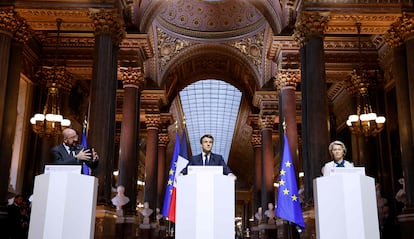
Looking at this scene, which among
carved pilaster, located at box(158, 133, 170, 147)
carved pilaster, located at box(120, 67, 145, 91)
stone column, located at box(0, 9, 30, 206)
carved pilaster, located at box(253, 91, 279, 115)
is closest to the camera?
stone column, located at box(0, 9, 30, 206)

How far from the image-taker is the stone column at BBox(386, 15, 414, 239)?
28.6 ft

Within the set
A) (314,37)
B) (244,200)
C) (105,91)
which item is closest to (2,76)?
(105,91)

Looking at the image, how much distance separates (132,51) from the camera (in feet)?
43.9

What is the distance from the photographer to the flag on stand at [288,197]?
897cm

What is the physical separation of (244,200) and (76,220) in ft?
128

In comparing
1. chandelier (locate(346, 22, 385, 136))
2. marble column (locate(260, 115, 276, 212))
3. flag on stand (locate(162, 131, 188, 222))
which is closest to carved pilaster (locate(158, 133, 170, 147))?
marble column (locate(260, 115, 276, 212))

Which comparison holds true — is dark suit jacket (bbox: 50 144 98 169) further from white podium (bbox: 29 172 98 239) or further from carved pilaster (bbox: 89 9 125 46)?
carved pilaster (bbox: 89 9 125 46)

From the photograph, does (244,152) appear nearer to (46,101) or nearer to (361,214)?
(46,101)

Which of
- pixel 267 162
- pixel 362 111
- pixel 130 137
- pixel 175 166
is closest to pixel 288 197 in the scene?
pixel 175 166

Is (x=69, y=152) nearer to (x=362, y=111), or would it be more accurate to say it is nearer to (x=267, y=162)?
(x=362, y=111)

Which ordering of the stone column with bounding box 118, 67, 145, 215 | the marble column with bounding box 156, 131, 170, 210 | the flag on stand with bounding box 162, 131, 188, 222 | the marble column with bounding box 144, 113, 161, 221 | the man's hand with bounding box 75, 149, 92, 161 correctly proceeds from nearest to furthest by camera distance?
the man's hand with bounding box 75, 149, 92, 161 → the flag on stand with bounding box 162, 131, 188, 222 → the stone column with bounding box 118, 67, 145, 215 → the marble column with bounding box 144, 113, 161, 221 → the marble column with bounding box 156, 131, 170, 210

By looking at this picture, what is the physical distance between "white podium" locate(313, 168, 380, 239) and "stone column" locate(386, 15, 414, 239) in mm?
4403

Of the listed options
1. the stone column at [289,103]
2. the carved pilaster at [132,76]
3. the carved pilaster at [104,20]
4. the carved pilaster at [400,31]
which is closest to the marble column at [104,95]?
the carved pilaster at [104,20]

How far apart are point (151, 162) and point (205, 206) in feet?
45.0
